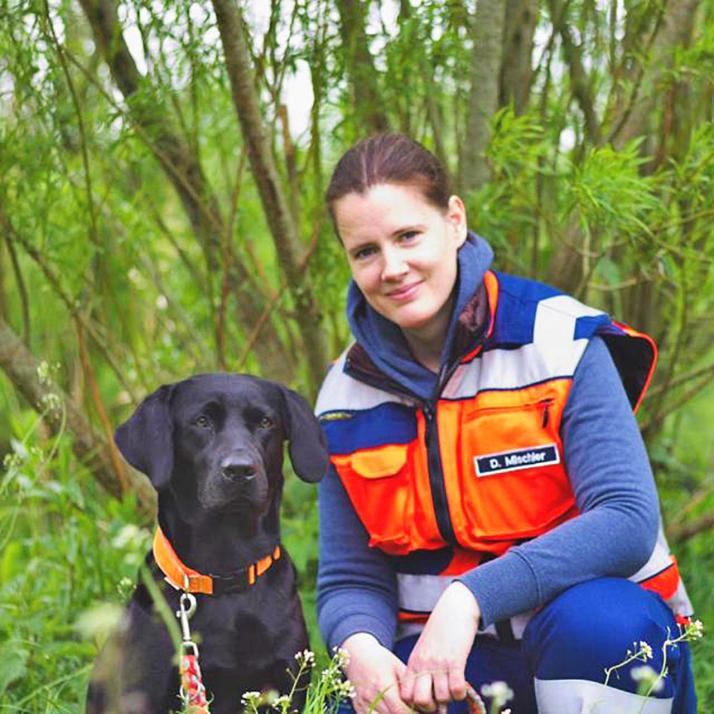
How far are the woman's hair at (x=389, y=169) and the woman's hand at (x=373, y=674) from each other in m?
1.00

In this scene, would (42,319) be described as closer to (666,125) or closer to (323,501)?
(323,501)

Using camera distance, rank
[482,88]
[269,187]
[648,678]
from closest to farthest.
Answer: [648,678] → [269,187] → [482,88]

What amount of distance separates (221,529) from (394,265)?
0.70 metres

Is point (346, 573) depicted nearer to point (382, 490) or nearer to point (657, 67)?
point (382, 490)

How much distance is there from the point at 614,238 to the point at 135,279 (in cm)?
180

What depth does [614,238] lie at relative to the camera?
339 centimetres

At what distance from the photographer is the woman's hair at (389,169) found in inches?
104

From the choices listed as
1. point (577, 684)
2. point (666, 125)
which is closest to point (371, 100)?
point (666, 125)

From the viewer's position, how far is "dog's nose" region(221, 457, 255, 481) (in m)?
2.41

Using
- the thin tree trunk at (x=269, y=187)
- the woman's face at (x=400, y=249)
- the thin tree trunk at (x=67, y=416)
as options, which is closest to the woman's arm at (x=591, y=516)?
the woman's face at (x=400, y=249)

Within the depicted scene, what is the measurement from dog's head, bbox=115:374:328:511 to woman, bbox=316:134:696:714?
179 millimetres

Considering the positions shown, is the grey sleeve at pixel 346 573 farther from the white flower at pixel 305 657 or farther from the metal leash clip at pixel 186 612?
the metal leash clip at pixel 186 612

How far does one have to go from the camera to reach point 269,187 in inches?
126

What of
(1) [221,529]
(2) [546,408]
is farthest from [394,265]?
(1) [221,529]
